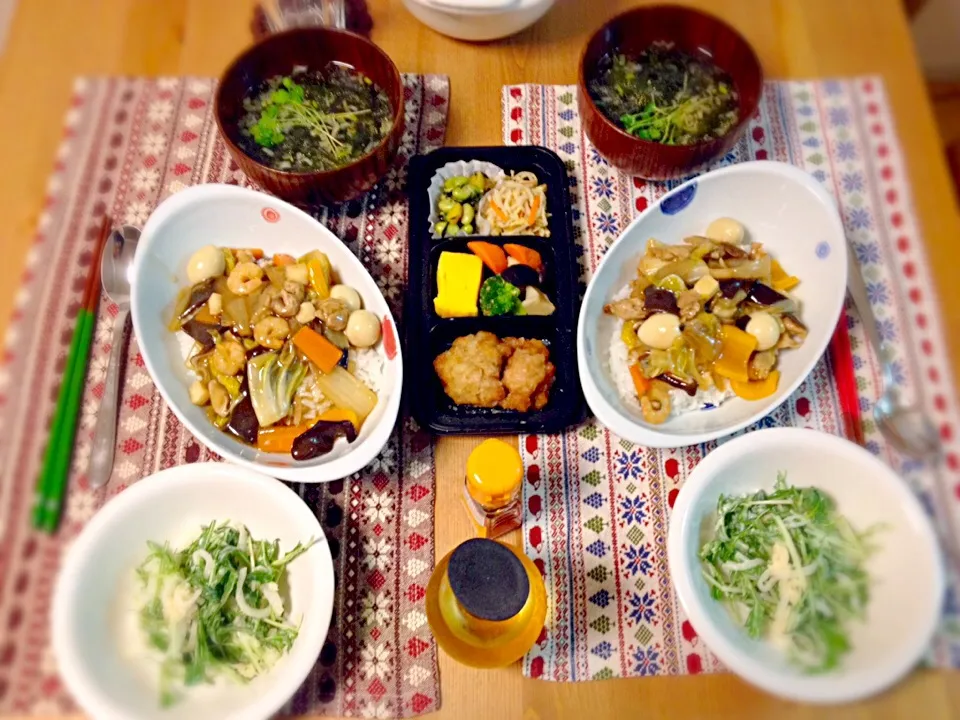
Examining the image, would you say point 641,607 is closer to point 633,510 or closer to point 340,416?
point 633,510

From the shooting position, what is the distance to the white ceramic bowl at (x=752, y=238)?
119 centimetres

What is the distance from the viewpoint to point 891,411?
3.90 ft

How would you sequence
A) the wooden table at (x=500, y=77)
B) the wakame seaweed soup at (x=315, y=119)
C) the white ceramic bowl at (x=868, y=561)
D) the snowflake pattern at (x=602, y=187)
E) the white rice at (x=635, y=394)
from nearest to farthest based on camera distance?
the white ceramic bowl at (x=868, y=561) → the wooden table at (x=500, y=77) → the white rice at (x=635, y=394) → the wakame seaweed soup at (x=315, y=119) → the snowflake pattern at (x=602, y=187)

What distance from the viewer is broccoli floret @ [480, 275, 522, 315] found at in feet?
4.25

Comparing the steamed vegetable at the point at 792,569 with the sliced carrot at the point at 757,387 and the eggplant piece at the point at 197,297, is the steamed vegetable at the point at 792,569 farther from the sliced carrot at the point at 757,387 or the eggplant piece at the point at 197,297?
the eggplant piece at the point at 197,297

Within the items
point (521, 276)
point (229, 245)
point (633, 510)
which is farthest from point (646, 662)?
point (229, 245)

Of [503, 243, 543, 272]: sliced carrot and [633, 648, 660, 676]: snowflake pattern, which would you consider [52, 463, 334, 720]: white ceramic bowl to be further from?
[503, 243, 543, 272]: sliced carrot

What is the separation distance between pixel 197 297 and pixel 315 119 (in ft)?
1.49

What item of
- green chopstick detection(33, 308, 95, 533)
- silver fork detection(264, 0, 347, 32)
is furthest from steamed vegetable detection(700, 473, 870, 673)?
silver fork detection(264, 0, 347, 32)

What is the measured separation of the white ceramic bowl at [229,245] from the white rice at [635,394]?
42 cm

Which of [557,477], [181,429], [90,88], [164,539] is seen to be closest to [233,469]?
[164,539]

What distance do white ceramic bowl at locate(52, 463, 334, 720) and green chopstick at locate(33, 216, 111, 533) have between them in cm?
6

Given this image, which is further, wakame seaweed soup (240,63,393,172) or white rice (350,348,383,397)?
wakame seaweed soup (240,63,393,172)

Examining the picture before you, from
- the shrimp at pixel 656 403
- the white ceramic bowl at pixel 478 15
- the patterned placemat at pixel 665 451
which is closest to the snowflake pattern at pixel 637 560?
the patterned placemat at pixel 665 451
